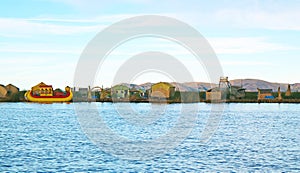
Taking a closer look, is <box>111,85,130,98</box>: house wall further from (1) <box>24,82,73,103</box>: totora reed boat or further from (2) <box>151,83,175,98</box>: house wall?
(1) <box>24,82,73,103</box>: totora reed boat

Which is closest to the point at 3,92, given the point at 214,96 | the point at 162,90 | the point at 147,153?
the point at 162,90

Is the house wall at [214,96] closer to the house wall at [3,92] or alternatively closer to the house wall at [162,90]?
the house wall at [162,90]

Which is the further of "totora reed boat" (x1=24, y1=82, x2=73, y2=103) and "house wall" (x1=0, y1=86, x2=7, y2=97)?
"house wall" (x1=0, y1=86, x2=7, y2=97)

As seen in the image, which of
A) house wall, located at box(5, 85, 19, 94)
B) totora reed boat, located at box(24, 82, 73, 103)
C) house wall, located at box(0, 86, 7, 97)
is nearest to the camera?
totora reed boat, located at box(24, 82, 73, 103)

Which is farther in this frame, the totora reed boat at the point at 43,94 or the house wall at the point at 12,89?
the house wall at the point at 12,89

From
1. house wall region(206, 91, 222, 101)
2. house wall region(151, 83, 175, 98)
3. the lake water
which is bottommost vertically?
the lake water

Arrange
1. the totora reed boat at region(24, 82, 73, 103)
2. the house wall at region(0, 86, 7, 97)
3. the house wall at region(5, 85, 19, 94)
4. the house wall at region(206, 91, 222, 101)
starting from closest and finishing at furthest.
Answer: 1. the house wall at region(206, 91, 222, 101)
2. the totora reed boat at region(24, 82, 73, 103)
3. the house wall at region(0, 86, 7, 97)
4. the house wall at region(5, 85, 19, 94)

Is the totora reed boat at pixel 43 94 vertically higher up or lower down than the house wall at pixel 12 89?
lower down

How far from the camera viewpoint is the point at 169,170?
3125 cm

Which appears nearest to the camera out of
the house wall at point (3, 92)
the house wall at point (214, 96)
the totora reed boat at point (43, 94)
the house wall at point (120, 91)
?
the house wall at point (214, 96)

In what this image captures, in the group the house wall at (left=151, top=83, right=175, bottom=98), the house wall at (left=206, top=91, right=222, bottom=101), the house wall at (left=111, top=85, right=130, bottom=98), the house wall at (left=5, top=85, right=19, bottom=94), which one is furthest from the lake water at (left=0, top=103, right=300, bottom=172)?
the house wall at (left=5, top=85, right=19, bottom=94)

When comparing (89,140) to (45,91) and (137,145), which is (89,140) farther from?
(45,91)

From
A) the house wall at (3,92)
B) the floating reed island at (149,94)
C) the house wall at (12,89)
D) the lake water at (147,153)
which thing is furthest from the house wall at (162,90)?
the lake water at (147,153)

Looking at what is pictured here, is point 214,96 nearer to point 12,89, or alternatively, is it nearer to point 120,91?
point 120,91
